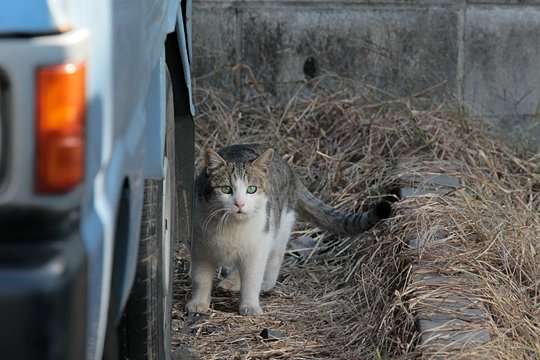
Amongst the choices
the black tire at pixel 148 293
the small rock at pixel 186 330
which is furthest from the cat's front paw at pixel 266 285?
the black tire at pixel 148 293

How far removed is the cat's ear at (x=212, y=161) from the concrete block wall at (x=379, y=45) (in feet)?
6.62

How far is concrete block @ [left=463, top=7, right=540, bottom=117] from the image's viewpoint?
6.60 meters

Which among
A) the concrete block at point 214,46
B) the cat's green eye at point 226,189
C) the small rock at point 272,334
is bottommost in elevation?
the small rock at point 272,334

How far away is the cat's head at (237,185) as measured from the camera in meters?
4.52

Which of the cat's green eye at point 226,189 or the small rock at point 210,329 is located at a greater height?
the cat's green eye at point 226,189

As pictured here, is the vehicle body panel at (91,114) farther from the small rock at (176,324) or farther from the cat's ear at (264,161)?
the cat's ear at (264,161)

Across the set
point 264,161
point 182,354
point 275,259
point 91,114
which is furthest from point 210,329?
point 91,114

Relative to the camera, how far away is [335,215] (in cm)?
508

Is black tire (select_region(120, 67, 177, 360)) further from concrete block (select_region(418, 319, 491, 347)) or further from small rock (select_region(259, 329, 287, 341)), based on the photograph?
small rock (select_region(259, 329, 287, 341))

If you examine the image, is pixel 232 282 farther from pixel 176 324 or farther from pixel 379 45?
pixel 379 45

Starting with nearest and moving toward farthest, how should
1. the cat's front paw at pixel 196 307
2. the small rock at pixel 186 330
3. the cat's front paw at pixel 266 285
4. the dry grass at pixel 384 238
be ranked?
the dry grass at pixel 384 238 < the small rock at pixel 186 330 < the cat's front paw at pixel 196 307 < the cat's front paw at pixel 266 285

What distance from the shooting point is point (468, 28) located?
21.6ft

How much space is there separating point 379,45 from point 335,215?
1.91 m

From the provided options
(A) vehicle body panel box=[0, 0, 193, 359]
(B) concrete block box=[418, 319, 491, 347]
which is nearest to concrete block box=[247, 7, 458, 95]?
(B) concrete block box=[418, 319, 491, 347]
